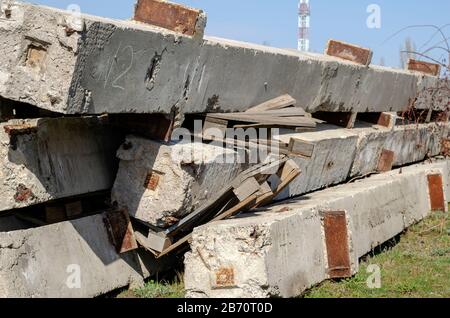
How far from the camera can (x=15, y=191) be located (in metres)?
3.88

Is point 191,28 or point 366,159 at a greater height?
point 191,28


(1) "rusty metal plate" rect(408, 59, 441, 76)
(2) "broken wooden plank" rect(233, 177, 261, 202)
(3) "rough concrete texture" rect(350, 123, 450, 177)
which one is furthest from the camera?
(1) "rusty metal plate" rect(408, 59, 441, 76)

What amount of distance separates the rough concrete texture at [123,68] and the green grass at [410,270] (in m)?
1.61

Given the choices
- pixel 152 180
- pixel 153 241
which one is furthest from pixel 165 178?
pixel 153 241

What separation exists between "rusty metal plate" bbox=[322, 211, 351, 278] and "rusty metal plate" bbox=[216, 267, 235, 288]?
3.26 feet

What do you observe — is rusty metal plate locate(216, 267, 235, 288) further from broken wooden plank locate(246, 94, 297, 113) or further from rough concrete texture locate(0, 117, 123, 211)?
broken wooden plank locate(246, 94, 297, 113)

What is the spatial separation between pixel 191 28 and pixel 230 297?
1799 mm

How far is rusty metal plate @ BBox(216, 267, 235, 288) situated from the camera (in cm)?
400

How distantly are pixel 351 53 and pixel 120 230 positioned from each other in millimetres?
3974

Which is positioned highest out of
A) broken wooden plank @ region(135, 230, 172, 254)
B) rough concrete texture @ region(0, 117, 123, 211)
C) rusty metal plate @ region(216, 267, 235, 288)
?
rough concrete texture @ region(0, 117, 123, 211)

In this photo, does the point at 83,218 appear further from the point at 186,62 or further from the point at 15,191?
the point at 186,62

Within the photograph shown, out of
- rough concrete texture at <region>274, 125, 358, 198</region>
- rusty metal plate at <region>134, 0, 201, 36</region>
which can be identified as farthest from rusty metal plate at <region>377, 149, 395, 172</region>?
rusty metal plate at <region>134, 0, 201, 36</region>

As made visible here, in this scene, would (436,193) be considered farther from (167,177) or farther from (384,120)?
(167,177)
